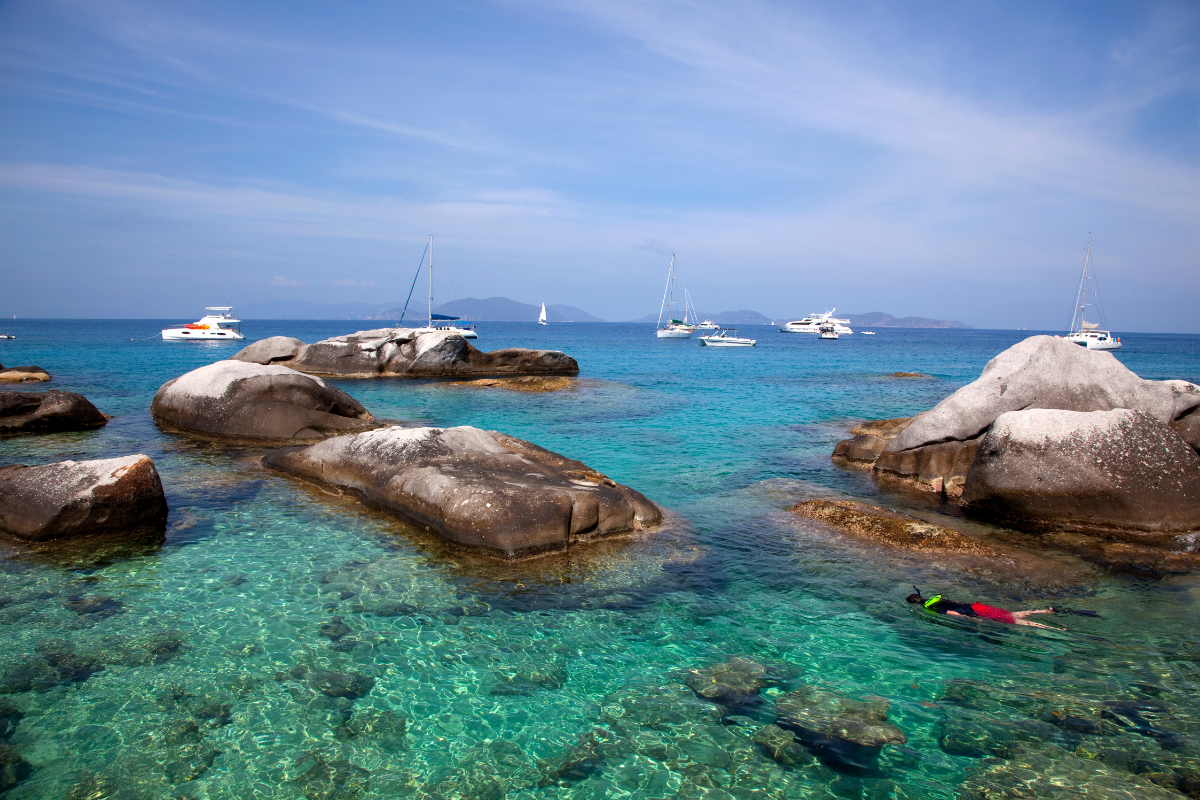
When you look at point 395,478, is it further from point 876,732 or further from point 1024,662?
point 1024,662

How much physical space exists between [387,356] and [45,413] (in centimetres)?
1914

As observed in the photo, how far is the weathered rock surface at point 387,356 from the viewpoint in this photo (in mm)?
35875

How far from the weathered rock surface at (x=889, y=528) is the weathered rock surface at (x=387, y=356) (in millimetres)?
26722

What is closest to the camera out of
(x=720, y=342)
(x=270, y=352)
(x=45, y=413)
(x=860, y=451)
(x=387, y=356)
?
(x=860, y=451)

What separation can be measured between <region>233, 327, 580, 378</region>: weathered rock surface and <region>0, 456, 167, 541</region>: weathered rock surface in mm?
25685

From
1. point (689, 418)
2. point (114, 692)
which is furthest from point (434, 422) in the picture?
point (114, 692)

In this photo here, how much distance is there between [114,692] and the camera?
20.3 feet

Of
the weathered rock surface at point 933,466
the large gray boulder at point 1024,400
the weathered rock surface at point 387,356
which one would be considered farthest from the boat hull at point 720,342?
the weathered rock surface at point 933,466

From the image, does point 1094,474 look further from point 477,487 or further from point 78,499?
point 78,499

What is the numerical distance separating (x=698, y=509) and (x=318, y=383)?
11750mm

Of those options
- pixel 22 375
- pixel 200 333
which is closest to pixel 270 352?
pixel 22 375

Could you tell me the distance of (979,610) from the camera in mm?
8109

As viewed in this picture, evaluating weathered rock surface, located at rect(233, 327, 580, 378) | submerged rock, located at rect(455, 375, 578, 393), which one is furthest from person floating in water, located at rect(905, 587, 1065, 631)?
weathered rock surface, located at rect(233, 327, 580, 378)

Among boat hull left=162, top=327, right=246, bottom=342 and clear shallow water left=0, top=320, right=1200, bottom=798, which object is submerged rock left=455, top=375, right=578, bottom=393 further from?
boat hull left=162, top=327, right=246, bottom=342
